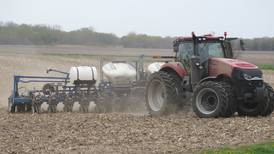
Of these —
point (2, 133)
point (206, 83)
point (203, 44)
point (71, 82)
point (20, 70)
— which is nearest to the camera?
point (2, 133)

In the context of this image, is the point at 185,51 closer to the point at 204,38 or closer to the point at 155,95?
the point at 204,38

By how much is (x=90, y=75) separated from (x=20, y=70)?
15.5 meters

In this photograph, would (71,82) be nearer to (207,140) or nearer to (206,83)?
(206,83)

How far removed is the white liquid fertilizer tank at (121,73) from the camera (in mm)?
21422

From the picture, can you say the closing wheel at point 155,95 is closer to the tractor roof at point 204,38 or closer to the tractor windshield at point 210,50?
the tractor roof at point 204,38

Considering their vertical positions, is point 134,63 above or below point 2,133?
above

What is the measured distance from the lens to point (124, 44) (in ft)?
245

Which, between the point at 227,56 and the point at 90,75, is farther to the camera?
the point at 90,75

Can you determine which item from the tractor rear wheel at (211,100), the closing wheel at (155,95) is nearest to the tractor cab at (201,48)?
the tractor rear wheel at (211,100)

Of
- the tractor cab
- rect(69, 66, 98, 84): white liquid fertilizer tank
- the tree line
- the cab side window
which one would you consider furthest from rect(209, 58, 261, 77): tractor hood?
the tree line

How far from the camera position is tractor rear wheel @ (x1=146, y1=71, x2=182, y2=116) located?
632 inches

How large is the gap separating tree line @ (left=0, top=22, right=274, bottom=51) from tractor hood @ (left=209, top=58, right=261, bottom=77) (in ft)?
155

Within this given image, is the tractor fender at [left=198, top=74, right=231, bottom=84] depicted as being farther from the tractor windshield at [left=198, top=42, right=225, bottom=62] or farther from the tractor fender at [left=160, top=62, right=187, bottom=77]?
the tractor fender at [left=160, top=62, right=187, bottom=77]

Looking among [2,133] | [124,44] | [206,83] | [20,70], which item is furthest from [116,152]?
[124,44]
